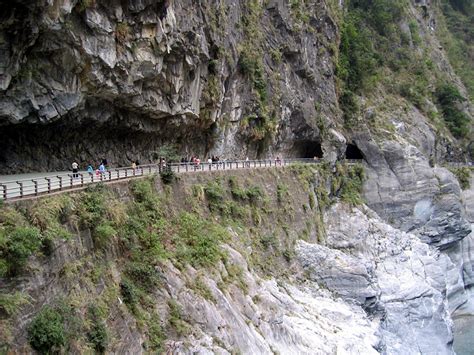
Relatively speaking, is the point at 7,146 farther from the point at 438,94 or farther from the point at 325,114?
the point at 438,94

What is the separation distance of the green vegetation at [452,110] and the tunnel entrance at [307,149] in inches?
1008

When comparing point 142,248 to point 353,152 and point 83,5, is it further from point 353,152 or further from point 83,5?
point 353,152

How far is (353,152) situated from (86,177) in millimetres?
45970

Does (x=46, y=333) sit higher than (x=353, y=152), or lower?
lower

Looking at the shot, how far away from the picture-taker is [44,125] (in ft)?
95.2

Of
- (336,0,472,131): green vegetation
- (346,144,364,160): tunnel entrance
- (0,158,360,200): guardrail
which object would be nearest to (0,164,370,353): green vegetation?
(0,158,360,200): guardrail

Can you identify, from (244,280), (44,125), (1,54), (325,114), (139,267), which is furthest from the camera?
(325,114)

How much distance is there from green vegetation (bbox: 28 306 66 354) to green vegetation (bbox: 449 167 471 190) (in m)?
63.5

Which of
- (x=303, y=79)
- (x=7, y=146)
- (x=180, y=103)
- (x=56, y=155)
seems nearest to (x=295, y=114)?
(x=303, y=79)

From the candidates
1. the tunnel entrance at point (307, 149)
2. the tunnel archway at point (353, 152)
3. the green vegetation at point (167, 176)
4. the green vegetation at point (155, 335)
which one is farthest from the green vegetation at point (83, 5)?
the tunnel archway at point (353, 152)

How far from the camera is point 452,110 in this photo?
2936 inches

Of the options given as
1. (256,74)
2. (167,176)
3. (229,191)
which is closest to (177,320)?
(167,176)

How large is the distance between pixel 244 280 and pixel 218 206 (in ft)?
22.1

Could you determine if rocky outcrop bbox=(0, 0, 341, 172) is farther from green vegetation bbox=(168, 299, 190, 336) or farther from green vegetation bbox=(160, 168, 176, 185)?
green vegetation bbox=(168, 299, 190, 336)
